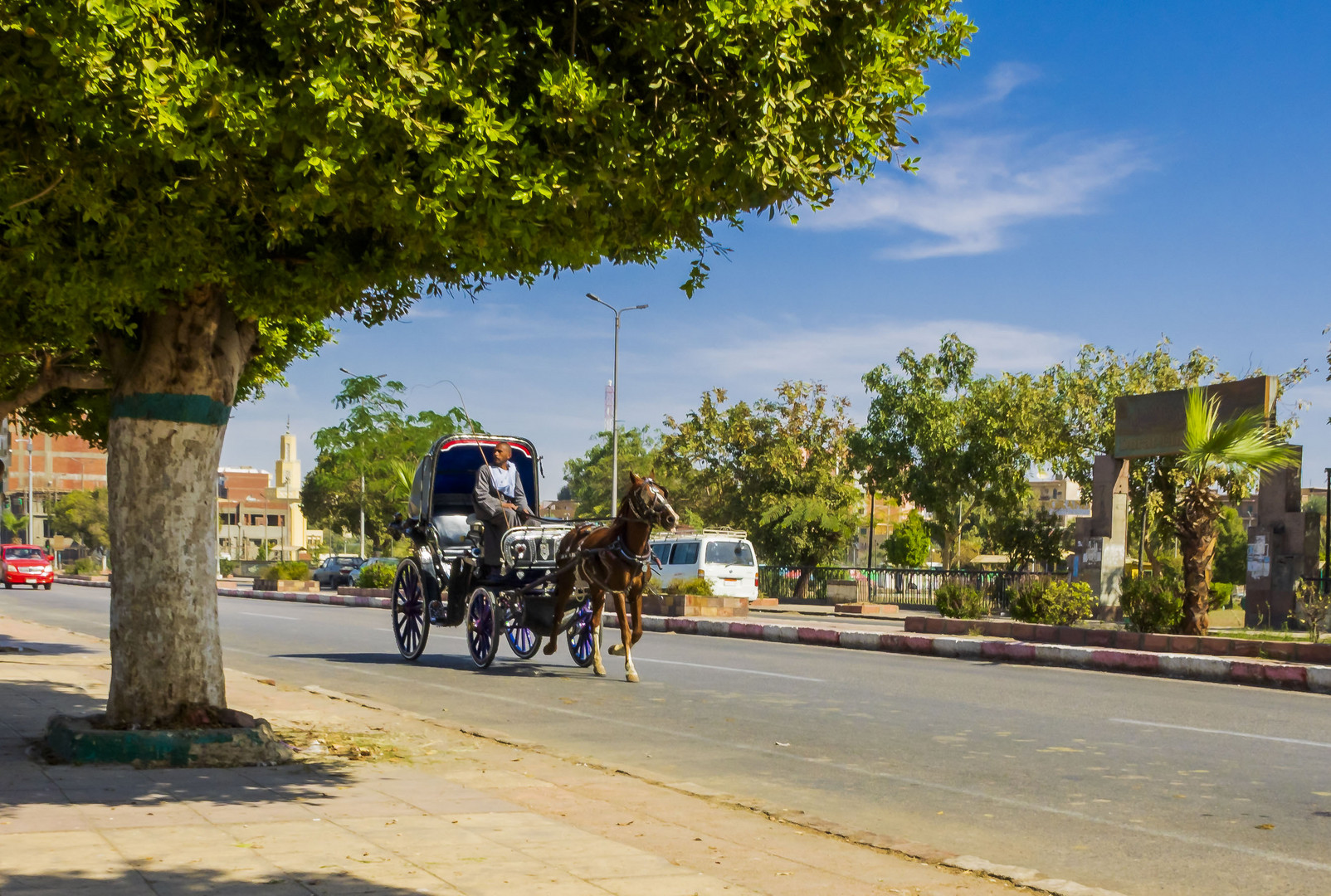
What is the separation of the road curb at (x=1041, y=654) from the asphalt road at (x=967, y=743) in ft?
2.41

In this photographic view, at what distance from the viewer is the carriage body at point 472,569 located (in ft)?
47.4

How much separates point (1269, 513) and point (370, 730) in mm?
26275

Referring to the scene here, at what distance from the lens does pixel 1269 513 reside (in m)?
29.8

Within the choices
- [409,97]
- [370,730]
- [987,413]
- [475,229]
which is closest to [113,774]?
[370,730]

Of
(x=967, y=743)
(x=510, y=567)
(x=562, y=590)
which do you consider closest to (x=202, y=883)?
(x=967, y=743)

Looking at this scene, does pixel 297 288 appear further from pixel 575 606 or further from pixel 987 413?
pixel 987 413

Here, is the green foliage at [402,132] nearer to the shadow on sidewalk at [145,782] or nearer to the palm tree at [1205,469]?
the shadow on sidewalk at [145,782]

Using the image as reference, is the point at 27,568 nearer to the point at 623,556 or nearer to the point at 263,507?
the point at 623,556

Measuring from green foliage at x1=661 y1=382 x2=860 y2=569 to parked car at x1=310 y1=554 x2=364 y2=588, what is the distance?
17429 millimetres

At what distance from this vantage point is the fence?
36000 mm

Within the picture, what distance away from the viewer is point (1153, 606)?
61.9ft

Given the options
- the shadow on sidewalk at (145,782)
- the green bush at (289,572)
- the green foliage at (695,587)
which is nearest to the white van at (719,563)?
the green foliage at (695,587)

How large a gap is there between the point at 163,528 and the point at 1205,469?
619 inches

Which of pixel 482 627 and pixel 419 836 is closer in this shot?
pixel 419 836
